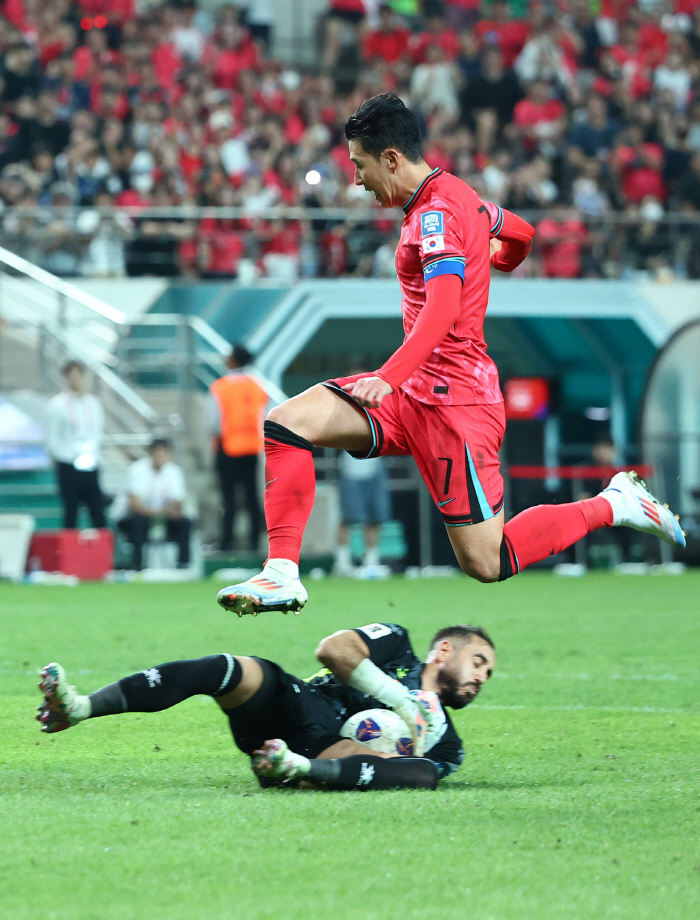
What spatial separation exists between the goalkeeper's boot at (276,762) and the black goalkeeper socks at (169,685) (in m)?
0.23

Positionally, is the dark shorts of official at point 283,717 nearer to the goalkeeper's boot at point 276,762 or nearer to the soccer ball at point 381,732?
the soccer ball at point 381,732

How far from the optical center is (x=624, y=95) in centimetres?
2106

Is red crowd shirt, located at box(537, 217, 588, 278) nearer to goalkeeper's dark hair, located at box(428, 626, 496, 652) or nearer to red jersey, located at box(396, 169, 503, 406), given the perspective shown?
red jersey, located at box(396, 169, 503, 406)

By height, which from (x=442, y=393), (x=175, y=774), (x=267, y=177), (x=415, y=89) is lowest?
(x=175, y=774)

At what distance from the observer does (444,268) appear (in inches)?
183

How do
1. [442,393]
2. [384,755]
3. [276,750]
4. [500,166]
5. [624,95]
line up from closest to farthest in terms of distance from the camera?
[276,750]
[384,755]
[442,393]
[500,166]
[624,95]

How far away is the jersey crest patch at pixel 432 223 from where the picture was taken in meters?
4.71

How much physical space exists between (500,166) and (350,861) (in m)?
16.7

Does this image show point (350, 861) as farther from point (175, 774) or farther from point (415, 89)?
point (415, 89)

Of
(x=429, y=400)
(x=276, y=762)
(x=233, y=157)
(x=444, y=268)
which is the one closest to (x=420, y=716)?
(x=276, y=762)

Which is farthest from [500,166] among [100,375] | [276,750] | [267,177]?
[276,750]

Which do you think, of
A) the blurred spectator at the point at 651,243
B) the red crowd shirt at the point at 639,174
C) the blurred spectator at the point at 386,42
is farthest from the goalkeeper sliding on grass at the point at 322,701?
the blurred spectator at the point at 386,42

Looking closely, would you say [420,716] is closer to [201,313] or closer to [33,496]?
[33,496]

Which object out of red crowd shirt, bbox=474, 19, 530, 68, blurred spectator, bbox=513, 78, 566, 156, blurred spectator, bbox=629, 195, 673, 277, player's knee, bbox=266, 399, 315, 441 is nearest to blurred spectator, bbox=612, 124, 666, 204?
blurred spectator, bbox=629, 195, 673, 277
